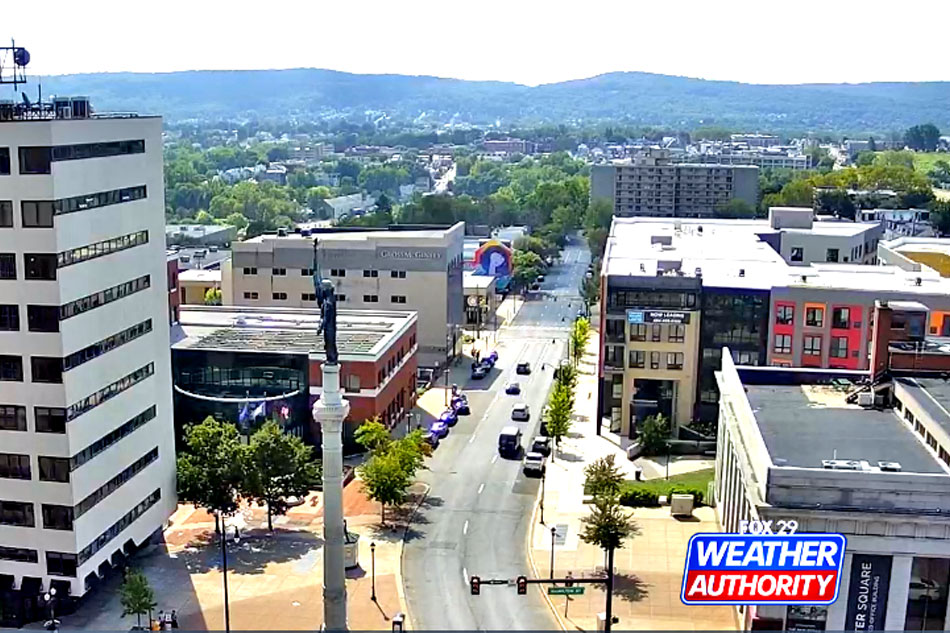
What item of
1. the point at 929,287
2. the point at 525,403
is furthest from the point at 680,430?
the point at 929,287

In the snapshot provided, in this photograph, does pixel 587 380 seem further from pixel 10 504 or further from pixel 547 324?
pixel 10 504

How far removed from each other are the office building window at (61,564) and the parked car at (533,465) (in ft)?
96.4

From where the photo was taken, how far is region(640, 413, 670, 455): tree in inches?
2835

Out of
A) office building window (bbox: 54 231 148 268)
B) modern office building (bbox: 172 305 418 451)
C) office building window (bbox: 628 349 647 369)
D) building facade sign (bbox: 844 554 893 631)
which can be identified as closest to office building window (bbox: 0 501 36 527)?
office building window (bbox: 54 231 148 268)

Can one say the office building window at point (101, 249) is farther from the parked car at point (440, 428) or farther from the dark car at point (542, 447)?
the dark car at point (542, 447)

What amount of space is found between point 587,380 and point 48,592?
56649 millimetres

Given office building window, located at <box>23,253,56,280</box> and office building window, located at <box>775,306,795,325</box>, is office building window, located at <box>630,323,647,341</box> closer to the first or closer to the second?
office building window, located at <box>775,306,795,325</box>

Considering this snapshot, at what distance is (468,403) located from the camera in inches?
3413

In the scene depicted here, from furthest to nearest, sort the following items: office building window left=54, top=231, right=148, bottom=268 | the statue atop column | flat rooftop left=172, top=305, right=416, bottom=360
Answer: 1. flat rooftop left=172, top=305, right=416, bottom=360
2. office building window left=54, top=231, right=148, bottom=268
3. the statue atop column

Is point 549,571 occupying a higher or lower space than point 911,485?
lower

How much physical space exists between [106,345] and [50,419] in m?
4.49

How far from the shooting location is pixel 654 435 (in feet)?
236

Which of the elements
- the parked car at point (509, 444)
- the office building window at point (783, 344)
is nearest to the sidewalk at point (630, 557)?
the parked car at point (509, 444)

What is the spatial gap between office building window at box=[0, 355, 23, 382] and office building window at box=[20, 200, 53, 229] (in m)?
5.74
